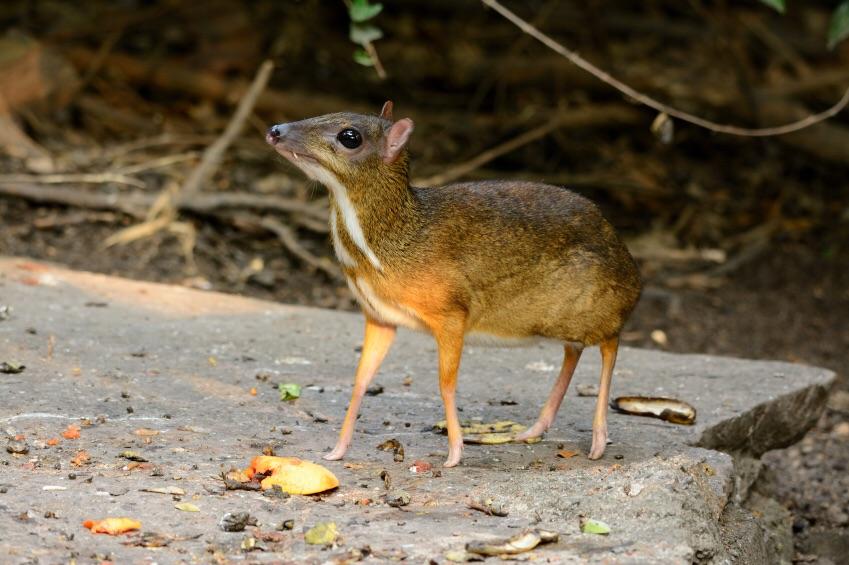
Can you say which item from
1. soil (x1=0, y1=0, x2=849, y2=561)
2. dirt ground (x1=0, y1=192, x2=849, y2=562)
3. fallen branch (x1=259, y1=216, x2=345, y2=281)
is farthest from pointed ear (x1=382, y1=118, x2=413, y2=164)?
fallen branch (x1=259, y1=216, x2=345, y2=281)

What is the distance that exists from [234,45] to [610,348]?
7.35 metres

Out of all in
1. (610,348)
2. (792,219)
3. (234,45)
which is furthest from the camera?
(234,45)

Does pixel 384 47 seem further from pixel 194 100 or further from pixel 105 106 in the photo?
→ pixel 105 106

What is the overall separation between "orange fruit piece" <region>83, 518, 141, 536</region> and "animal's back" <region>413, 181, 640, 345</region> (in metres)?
1.49

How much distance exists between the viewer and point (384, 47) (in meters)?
12.6

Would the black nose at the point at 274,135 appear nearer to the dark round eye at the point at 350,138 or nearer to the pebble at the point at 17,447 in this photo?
the dark round eye at the point at 350,138

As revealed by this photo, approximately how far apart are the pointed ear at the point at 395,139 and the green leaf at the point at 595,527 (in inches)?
58.2

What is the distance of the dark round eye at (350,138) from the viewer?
4.58 metres

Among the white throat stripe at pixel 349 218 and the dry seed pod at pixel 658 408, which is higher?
the white throat stripe at pixel 349 218

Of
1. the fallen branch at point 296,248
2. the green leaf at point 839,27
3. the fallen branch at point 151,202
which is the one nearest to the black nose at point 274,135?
the green leaf at point 839,27

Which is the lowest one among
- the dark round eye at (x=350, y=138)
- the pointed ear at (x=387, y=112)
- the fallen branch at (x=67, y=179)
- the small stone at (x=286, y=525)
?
the small stone at (x=286, y=525)

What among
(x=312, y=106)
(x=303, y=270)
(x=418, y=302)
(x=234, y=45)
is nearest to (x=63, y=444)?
(x=418, y=302)

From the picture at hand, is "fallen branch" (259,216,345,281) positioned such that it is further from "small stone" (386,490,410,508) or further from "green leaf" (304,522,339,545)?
"green leaf" (304,522,339,545)

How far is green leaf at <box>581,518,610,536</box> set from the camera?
397cm
